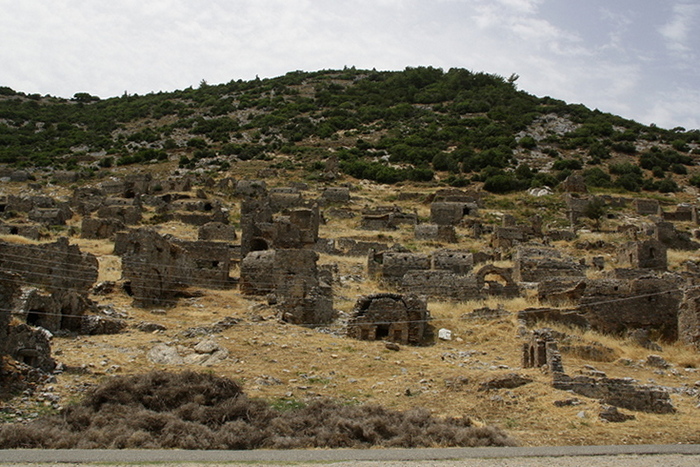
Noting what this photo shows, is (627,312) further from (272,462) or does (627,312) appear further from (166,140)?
(166,140)

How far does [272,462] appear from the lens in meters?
7.79

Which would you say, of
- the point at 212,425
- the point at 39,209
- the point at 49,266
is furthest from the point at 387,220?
the point at 212,425

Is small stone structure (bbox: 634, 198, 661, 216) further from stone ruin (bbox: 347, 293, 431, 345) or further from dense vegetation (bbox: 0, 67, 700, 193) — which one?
stone ruin (bbox: 347, 293, 431, 345)

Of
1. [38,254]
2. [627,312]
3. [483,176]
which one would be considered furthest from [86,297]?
[483,176]

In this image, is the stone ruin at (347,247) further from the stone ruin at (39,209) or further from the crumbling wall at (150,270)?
the stone ruin at (39,209)

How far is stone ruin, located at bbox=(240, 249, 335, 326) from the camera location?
54.8 feet

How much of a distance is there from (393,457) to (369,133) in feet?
276

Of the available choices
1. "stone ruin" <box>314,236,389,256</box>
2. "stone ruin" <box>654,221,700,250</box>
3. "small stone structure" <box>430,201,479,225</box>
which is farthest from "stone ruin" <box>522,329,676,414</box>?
"small stone structure" <box>430,201,479,225</box>

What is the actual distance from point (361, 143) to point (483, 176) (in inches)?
902

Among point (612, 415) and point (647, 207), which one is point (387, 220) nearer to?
point (647, 207)

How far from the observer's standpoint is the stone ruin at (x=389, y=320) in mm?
15926

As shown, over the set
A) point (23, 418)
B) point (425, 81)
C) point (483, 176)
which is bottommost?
point (23, 418)

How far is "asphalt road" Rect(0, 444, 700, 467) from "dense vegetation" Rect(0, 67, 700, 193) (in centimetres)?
5112

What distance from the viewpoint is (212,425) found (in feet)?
31.4
